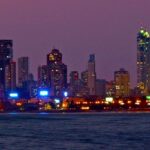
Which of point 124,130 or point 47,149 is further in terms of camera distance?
point 124,130

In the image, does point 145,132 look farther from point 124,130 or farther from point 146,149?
point 146,149

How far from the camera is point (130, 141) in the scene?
116 meters

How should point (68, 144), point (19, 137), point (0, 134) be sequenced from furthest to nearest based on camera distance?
point (0, 134) → point (19, 137) → point (68, 144)

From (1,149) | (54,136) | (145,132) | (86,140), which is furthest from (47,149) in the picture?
(145,132)

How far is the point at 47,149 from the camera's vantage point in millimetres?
104375

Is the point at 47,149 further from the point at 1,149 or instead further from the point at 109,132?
the point at 109,132

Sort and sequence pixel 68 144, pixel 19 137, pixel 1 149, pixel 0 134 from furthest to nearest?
pixel 0 134 → pixel 19 137 → pixel 68 144 → pixel 1 149

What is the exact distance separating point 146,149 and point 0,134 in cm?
3475

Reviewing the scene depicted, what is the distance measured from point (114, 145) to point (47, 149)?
851 cm

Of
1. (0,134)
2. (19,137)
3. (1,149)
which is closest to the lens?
(1,149)

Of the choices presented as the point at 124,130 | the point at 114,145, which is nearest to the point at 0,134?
the point at 124,130

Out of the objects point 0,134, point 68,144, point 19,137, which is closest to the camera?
point 68,144

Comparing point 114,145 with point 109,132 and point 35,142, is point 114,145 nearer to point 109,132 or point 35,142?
point 35,142

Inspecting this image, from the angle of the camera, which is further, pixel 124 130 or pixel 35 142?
pixel 124 130
